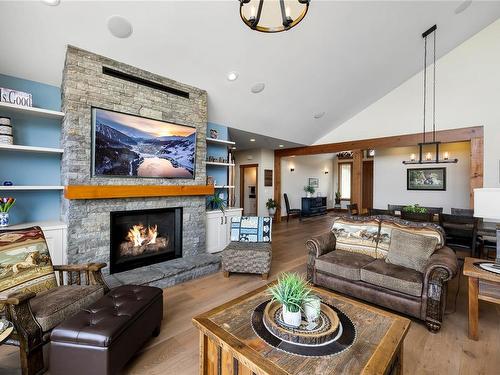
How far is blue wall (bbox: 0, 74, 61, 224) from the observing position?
288 cm

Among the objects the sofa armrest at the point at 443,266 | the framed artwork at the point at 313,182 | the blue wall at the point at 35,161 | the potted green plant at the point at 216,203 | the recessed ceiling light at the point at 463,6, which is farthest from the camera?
the framed artwork at the point at 313,182

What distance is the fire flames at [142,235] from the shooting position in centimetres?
338

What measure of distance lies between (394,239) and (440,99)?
165 inches

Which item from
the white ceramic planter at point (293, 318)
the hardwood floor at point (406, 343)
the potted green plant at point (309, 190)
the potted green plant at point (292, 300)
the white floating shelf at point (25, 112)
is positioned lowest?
the hardwood floor at point (406, 343)

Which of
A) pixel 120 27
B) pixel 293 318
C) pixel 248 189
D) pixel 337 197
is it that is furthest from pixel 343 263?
pixel 337 197

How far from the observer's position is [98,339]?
146cm

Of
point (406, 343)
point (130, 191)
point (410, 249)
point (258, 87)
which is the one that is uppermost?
point (258, 87)

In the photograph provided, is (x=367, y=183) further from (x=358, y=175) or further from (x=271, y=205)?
(x=271, y=205)

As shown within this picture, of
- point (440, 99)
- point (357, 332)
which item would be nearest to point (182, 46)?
point (357, 332)

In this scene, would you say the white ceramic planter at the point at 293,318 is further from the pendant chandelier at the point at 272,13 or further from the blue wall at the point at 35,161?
the blue wall at the point at 35,161

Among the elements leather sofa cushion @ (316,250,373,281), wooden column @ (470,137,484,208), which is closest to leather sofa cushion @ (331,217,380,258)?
leather sofa cushion @ (316,250,373,281)

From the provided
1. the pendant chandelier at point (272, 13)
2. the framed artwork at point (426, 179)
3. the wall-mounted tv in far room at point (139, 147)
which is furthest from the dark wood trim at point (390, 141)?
the pendant chandelier at point (272, 13)

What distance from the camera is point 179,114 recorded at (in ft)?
12.1

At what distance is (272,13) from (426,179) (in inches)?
261
